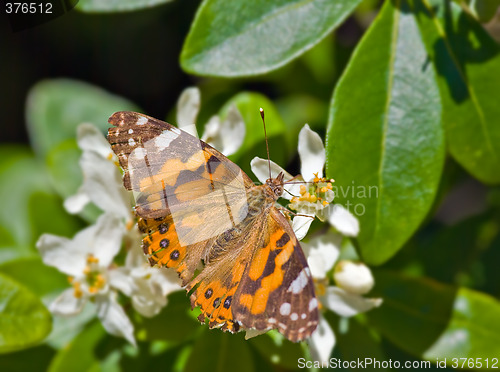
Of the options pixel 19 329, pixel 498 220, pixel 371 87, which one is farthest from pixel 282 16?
pixel 498 220

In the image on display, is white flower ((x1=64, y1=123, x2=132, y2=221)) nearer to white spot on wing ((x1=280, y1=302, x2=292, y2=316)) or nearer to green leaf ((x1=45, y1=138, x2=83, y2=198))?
green leaf ((x1=45, y1=138, x2=83, y2=198))

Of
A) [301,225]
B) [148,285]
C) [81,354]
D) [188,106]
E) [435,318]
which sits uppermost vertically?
[188,106]

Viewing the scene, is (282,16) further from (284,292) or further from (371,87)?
(284,292)

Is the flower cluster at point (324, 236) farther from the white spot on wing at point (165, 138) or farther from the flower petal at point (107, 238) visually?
the flower petal at point (107, 238)

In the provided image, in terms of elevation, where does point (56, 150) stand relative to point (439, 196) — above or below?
above

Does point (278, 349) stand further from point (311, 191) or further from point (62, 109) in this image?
point (62, 109)

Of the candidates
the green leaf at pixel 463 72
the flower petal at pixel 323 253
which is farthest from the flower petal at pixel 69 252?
the green leaf at pixel 463 72

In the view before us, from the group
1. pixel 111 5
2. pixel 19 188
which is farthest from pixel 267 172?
pixel 19 188

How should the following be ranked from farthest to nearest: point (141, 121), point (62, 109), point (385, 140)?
point (62, 109)
point (385, 140)
point (141, 121)
